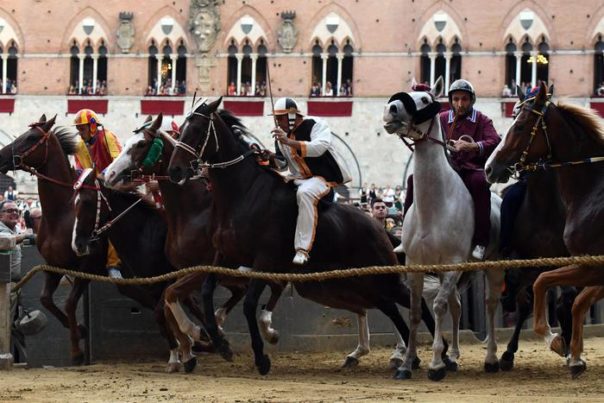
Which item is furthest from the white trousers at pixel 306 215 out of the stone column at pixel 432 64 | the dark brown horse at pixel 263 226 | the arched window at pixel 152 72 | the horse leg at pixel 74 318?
the arched window at pixel 152 72

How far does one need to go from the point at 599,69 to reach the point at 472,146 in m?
34.9

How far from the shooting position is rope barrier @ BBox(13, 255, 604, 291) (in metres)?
10.5

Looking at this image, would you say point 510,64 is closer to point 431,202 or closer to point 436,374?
point 431,202

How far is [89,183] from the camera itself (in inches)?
602

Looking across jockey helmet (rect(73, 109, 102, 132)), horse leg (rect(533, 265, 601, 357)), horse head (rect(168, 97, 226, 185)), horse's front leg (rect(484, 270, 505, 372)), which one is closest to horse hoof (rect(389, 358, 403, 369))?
horse's front leg (rect(484, 270, 505, 372))

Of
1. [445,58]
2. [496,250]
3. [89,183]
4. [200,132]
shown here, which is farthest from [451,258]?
[445,58]

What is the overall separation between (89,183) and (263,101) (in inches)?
1330

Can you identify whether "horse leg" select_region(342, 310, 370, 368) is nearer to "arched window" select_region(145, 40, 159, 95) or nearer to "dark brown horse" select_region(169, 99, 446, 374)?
"dark brown horse" select_region(169, 99, 446, 374)

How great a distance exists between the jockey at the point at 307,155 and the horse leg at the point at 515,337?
88.5 inches

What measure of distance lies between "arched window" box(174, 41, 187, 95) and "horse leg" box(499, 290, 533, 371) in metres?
35.8

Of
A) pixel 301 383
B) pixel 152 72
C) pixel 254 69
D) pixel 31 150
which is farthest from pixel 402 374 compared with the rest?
pixel 152 72

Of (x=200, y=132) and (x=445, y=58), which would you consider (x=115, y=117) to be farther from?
(x=200, y=132)

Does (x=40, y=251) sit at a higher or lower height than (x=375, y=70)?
lower

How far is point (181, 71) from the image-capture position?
50.2m
